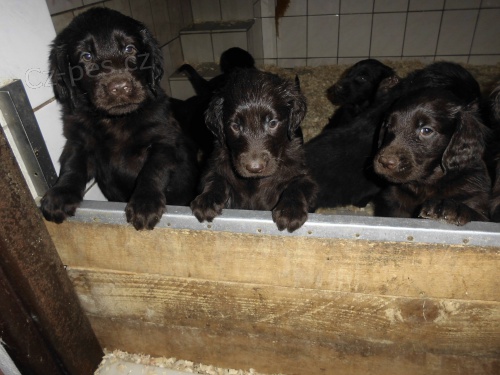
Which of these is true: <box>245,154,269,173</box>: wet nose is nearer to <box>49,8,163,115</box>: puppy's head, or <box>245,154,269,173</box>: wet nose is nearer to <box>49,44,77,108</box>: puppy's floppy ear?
<box>49,8,163,115</box>: puppy's head

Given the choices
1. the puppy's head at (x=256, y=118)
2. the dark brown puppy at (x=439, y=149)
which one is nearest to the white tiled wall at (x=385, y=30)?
the dark brown puppy at (x=439, y=149)

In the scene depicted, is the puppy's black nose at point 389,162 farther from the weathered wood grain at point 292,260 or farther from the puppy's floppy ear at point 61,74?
the puppy's floppy ear at point 61,74

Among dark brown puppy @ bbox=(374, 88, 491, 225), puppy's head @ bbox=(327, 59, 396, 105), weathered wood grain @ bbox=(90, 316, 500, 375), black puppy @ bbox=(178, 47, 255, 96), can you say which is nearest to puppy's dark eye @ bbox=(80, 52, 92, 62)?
weathered wood grain @ bbox=(90, 316, 500, 375)

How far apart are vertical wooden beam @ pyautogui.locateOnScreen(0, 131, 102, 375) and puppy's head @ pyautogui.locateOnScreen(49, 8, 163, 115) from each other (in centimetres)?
58

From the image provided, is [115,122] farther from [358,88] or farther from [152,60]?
[358,88]

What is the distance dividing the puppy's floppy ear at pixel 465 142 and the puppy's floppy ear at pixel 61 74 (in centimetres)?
217

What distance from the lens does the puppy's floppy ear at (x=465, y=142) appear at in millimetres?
2166

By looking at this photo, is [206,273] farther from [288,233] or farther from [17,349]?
[17,349]

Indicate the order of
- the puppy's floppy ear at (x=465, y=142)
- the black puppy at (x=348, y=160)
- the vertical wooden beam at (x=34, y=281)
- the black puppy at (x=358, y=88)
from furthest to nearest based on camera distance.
A: the black puppy at (x=358, y=88)
the black puppy at (x=348, y=160)
the puppy's floppy ear at (x=465, y=142)
the vertical wooden beam at (x=34, y=281)

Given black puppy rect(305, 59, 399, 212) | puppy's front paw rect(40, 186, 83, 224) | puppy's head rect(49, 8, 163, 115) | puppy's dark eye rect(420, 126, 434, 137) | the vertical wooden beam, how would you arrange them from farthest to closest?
black puppy rect(305, 59, 399, 212)
puppy's dark eye rect(420, 126, 434, 137)
puppy's head rect(49, 8, 163, 115)
puppy's front paw rect(40, 186, 83, 224)
the vertical wooden beam

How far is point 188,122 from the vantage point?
4.02 m

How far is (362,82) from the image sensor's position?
4.37m

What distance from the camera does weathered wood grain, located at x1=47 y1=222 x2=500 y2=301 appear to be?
5.51 feet

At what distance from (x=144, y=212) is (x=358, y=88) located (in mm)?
3330
